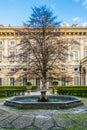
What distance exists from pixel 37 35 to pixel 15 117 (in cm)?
1446

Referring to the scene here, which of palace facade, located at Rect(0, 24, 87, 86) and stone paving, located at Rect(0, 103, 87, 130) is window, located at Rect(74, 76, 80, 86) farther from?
stone paving, located at Rect(0, 103, 87, 130)

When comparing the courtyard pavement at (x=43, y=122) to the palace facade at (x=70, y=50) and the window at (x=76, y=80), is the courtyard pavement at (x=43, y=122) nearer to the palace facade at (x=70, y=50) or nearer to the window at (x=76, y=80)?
the palace facade at (x=70, y=50)

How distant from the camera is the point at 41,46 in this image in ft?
77.1

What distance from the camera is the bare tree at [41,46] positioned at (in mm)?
23203

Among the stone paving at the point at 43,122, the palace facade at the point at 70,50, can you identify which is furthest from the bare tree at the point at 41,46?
the palace facade at the point at 70,50

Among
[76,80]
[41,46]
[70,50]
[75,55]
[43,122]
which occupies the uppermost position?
[70,50]

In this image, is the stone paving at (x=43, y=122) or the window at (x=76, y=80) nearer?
the stone paving at (x=43, y=122)

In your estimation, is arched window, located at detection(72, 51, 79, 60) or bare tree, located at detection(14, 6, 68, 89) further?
arched window, located at detection(72, 51, 79, 60)

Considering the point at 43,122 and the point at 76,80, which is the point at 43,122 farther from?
the point at 76,80

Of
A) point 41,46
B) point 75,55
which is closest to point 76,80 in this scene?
point 75,55

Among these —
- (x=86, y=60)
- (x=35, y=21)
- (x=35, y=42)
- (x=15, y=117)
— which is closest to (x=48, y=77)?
(x=35, y=42)

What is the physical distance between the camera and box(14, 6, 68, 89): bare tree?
76.1 feet

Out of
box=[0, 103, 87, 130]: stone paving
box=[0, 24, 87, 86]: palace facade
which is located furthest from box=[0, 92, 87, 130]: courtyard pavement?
box=[0, 24, 87, 86]: palace facade

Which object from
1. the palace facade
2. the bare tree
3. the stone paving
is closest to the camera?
the stone paving
